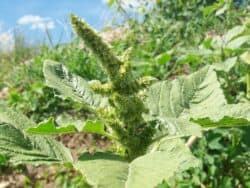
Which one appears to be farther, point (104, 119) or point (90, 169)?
point (104, 119)

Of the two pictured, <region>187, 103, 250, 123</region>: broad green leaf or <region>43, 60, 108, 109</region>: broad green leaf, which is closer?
<region>187, 103, 250, 123</region>: broad green leaf

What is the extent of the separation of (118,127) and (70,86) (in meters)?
0.21

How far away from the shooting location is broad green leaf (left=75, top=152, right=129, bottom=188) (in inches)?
38.0

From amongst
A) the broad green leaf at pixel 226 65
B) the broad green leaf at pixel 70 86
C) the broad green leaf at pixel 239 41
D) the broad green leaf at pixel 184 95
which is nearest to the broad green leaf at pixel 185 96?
the broad green leaf at pixel 184 95

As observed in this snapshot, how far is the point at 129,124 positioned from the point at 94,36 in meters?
0.20

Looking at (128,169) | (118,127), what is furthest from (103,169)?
(118,127)

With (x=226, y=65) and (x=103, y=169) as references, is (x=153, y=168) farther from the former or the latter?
(x=226, y=65)

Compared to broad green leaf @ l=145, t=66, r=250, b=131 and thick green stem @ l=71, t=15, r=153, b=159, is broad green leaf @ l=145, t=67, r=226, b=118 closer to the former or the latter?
broad green leaf @ l=145, t=66, r=250, b=131

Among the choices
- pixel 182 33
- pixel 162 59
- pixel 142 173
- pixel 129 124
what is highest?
pixel 182 33

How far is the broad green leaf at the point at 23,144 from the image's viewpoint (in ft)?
3.66

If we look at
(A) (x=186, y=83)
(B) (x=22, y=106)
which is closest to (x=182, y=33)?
(B) (x=22, y=106)

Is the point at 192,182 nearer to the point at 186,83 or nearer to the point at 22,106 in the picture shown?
the point at 186,83

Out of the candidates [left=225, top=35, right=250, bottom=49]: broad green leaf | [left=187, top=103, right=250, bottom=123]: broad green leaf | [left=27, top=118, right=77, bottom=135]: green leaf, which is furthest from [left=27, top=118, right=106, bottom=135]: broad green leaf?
[left=225, top=35, right=250, bottom=49]: broad green leaf

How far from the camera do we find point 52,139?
4.10 ft
